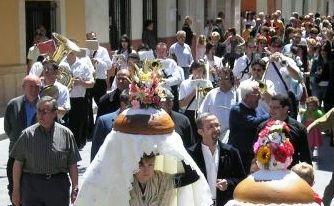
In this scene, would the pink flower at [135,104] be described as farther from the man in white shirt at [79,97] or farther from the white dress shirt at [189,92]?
the man in white shirt at [79,97]

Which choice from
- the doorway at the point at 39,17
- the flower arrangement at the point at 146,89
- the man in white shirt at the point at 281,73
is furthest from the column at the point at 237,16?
the flower arrangement at the point at 146,89

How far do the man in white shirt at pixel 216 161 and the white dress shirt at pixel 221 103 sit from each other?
2.66m

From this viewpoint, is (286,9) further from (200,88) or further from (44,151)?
(44,151)

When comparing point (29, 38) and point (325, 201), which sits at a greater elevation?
point (29, 38)

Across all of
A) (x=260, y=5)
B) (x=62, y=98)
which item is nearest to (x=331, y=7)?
(x=260, y=5)

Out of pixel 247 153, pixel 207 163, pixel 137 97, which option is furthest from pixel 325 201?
pixel 137 97

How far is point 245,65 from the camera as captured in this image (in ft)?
46.6

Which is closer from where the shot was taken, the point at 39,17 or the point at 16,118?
the point at 16,118

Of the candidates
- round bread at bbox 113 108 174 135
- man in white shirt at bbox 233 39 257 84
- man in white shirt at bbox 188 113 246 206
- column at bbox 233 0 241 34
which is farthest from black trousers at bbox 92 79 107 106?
column at bbox 233 0 241 34

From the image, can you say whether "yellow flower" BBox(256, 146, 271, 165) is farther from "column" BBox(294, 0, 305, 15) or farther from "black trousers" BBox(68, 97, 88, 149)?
"column" BBox(294, 0, 305, 15)

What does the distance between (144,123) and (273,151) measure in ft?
4.86

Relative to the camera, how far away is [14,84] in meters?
18.3

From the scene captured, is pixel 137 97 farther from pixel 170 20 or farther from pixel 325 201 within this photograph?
pixel 170 20

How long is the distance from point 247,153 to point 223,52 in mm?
12120
